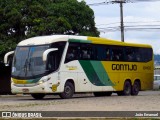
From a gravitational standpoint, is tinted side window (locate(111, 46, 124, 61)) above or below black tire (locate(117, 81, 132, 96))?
above

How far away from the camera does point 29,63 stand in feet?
88.6

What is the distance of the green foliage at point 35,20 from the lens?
37.2m

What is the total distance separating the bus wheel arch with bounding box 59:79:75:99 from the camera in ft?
90.9

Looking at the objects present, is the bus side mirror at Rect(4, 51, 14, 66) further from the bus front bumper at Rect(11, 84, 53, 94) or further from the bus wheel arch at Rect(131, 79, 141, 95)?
the bus wheel arch at Rect(131, 79, 141, 95)

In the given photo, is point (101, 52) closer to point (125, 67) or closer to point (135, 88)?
point (125, 67)

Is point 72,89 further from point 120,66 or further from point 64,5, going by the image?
point 64,5

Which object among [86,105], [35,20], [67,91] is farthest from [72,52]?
[35,20]

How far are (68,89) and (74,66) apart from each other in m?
1.34

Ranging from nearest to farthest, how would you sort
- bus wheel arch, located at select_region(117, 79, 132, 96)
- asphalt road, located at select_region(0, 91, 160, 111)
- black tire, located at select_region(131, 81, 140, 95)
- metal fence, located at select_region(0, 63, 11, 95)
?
asphalt road, located at select_region(0, 91, 160, 111), bus wheel arch, located at select_region(117, 79, 132, 96), black tire, located at select_region(131, 81, 140, 95), metal fence, located at select_region(0, 63, 11, 95)

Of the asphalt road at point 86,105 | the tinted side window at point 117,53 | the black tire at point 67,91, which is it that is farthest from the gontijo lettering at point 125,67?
the asphalt road at point 86,105

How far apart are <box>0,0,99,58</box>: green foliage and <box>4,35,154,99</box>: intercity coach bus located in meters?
7.13

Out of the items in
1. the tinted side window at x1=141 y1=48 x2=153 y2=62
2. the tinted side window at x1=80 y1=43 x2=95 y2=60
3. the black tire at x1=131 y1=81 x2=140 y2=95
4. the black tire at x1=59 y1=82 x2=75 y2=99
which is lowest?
the black tire at x1=131 y1=81 x2=140 y2=95

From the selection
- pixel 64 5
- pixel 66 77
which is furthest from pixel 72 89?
pixel 64 5

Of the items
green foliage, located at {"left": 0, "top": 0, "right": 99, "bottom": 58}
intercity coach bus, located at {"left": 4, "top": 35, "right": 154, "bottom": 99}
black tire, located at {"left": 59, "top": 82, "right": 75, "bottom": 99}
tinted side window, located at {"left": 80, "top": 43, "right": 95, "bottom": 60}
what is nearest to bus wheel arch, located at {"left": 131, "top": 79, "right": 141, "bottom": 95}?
intercity coach bus, located at {"left": 4, "top": 35, "right": 154, "bottom": 99}
